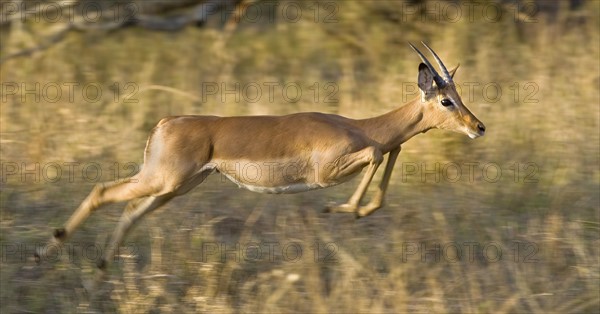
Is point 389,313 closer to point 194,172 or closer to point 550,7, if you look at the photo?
point 194,172

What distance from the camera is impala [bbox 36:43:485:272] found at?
7680 mm

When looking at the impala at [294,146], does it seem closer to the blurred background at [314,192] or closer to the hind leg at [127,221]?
the hind leg at [127,221]

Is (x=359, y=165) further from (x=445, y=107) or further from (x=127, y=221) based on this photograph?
(x=127, y=221)

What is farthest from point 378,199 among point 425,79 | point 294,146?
point 425,79

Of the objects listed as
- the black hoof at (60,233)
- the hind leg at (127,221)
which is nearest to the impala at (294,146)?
the hind leg at (127,221)

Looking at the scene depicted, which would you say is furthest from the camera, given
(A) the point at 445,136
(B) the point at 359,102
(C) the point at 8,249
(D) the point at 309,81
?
(D) the point at 309,81

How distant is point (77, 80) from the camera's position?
38.3 feet

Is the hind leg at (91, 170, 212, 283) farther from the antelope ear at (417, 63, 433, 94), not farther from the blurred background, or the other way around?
the antelope ear at (417, 63, 433, 94)

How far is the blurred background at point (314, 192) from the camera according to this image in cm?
829

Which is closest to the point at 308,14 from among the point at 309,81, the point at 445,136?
the point at 309,81

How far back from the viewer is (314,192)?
9.43 metres

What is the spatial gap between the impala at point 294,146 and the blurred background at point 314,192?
837 millimetres

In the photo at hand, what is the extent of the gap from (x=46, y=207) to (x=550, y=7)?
6.29m

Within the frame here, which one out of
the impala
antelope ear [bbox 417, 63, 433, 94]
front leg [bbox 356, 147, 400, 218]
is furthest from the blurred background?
antelope ear [bbox 417, 63, 433, 94]
